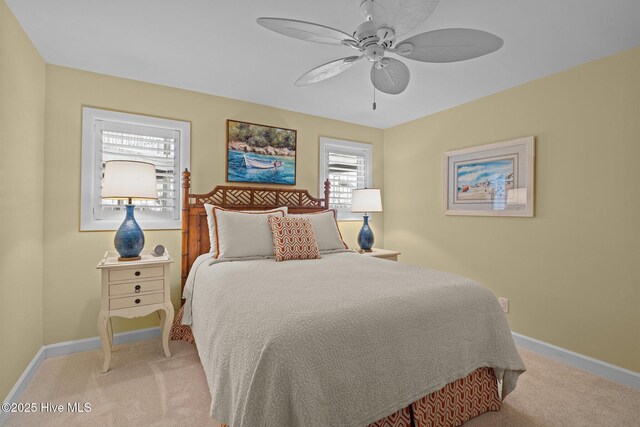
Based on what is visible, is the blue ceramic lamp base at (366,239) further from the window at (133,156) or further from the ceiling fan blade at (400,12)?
the ceiling fan blade at (400,12)

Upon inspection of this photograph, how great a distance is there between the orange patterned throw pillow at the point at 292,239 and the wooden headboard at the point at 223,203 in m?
0.70

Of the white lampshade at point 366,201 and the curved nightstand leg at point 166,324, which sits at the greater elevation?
the white lampshade at point 366,201

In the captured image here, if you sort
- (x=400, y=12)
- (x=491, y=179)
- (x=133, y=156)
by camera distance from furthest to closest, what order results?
(x=491, y=179) < (x=133, y=156) < (x=400, y=12)

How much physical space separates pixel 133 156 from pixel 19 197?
3.16ft

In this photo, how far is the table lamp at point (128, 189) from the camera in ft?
7.80

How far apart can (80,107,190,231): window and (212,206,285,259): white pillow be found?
614 millimetres

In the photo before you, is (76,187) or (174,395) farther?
(76,187)

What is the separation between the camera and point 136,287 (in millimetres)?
2350

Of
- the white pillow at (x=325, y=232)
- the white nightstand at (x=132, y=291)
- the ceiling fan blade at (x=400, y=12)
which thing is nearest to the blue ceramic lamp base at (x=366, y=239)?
the white pillow at (x=325, y=232)

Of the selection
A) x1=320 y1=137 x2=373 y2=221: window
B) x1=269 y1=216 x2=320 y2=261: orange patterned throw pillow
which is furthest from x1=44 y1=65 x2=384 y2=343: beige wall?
x1=320 y1=137 x2=373 y2=221: window

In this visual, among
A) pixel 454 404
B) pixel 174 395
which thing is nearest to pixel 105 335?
pixel 174 395

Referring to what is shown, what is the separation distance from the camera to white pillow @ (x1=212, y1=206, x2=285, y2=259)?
8.36ft

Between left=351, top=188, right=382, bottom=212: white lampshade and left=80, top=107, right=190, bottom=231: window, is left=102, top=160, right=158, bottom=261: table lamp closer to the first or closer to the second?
left=80, top=107, right=190, bottom=231: window

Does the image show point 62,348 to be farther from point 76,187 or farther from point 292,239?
point 292,239
